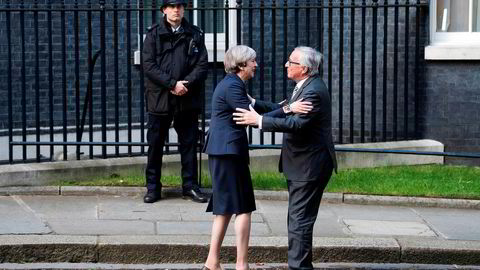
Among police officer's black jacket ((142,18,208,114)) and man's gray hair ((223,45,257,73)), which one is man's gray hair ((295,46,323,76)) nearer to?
man's gray hair ((223,45,257,73))

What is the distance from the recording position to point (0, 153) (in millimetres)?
11828

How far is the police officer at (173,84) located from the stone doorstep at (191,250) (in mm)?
1642

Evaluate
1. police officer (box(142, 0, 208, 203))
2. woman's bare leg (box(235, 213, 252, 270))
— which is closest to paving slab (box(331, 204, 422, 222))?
police officer (box(142, 0, 208, 203))

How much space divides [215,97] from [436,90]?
5323mm

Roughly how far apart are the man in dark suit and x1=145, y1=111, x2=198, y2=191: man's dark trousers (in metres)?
2.49


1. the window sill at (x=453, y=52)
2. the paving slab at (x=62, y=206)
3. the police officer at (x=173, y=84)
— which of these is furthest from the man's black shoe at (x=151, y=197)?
the window sill at (x=453, y=52)

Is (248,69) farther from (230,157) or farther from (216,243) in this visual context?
(216,243)

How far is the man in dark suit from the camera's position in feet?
24.8

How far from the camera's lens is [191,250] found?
8406 millimetres

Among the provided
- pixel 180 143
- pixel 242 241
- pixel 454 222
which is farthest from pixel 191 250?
pixel 454 222

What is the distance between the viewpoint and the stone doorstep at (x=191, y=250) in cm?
833

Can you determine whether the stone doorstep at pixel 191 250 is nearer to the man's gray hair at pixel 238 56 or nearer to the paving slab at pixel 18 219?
the paving slab at pixel 18 219

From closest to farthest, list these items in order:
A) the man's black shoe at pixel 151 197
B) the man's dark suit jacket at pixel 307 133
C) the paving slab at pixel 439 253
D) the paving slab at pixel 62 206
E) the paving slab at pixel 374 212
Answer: the man's dark suit jacket at pixel 307 133 < the paving slab at pixel 439 253 < the paving slab at pixel 62 206 < the paving slab at pixel 374 212 < the man's black shoe at pixel 151 197

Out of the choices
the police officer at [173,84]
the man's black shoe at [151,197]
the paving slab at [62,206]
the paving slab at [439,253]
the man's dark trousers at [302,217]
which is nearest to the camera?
the man's dark trousers at [302,217]
